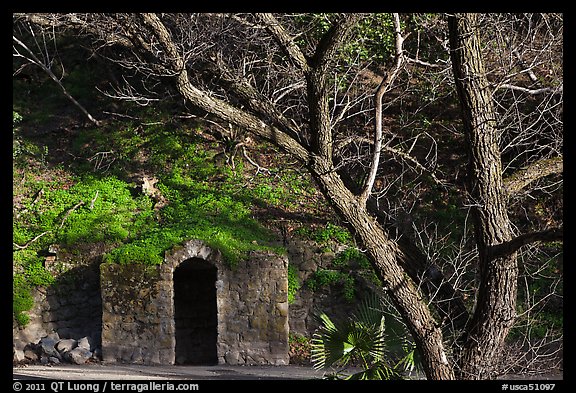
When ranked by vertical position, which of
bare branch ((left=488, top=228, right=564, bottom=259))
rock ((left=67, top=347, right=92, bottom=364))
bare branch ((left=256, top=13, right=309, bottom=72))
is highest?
bare branch ((left=256, top=13, right=309, bottom=72))

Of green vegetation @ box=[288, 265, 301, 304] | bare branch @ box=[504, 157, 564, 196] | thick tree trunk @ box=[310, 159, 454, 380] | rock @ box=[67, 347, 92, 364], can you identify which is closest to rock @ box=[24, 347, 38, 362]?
Answer: rock @ box=[67, 347, 92, 364]

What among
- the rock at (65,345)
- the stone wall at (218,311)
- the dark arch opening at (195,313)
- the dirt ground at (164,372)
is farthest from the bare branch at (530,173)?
the rock at (65,345)

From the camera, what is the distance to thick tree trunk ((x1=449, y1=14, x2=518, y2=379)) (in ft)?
22.4

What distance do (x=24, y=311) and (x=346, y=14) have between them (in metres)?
8.76

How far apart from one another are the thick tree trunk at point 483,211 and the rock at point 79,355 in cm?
718

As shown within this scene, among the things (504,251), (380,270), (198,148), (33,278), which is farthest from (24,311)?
(504,251)

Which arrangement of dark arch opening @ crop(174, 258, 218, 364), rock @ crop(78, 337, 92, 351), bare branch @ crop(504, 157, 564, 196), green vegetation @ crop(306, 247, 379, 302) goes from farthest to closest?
dark arch opening @ crop(174, 258, 218, 364), green vegetation @ crop(306, 247, 379, 302), rock @ crop(78, 337, 92, 351), bare branch @ crop(504, 157, 564, 196)

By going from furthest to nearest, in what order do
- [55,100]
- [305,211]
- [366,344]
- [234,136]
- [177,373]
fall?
[55,100]
[234,136]
[305,211]
[177,373]
[366,344]

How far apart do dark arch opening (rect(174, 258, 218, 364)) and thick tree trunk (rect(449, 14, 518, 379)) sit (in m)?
7.55

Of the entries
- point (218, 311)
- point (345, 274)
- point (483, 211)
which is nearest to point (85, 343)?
point (218, 311)

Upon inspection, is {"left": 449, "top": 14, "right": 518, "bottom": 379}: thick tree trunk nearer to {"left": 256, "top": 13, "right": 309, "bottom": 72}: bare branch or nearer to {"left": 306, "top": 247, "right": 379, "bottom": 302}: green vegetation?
{"left": 256, "top": 13, "right": 309, "bottom": 72}: bare branch

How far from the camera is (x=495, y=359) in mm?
6984

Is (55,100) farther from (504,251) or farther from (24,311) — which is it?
(504,251)

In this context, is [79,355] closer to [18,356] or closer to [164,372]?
[18,356]
